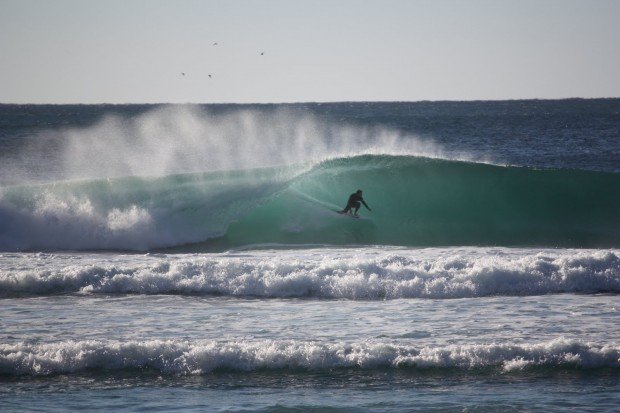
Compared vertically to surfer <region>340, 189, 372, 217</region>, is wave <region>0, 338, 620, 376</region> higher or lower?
lower

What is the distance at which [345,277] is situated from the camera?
1277 cm

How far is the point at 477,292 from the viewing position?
1236cm

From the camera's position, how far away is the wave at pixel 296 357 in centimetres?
863

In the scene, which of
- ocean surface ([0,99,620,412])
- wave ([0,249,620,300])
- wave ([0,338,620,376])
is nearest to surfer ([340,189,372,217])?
ocean surface ([0,99,620,412])

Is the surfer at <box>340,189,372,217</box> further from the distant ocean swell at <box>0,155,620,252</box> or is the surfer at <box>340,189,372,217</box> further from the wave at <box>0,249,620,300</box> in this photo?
the wave at <box>0,249,620,300</box>

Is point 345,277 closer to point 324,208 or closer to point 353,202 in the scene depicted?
point 353,202

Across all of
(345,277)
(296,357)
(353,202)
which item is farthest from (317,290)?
(353,202)

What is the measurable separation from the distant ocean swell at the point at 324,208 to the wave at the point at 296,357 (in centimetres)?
880

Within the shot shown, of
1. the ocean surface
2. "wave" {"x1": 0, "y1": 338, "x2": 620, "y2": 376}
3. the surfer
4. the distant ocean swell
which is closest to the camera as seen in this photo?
the ocean surface

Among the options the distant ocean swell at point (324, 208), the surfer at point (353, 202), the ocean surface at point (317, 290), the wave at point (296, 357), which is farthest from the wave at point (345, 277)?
the surfer at point (353, 202)

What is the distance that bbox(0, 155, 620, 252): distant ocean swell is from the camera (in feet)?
60.3

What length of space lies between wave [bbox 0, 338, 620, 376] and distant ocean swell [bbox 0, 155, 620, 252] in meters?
8.80

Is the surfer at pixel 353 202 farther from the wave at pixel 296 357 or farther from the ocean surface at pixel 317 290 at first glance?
the wave at pixel 296 357

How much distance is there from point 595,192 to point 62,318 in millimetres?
15118
